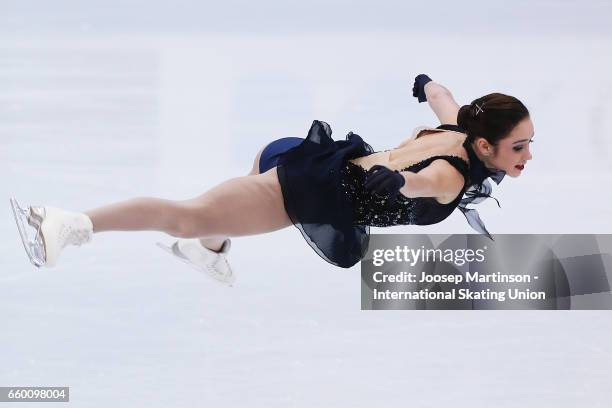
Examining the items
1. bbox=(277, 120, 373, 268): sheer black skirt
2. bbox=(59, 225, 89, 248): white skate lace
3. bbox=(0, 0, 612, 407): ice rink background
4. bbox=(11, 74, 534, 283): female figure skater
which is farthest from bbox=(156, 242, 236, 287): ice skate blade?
bbox=(59, 225, 89, 248): white skate lace

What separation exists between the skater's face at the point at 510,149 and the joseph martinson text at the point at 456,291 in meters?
1.15

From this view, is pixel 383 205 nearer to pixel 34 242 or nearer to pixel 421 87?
pixel 421 87

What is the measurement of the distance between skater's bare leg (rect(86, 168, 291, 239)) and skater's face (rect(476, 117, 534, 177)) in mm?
786

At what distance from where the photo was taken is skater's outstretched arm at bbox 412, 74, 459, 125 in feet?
15.8

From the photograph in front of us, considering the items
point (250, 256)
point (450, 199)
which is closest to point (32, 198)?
point (250, 256)

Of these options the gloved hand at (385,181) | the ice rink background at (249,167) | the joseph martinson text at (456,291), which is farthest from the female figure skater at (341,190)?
the joseph martinson text at (456,291)

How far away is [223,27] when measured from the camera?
709cm

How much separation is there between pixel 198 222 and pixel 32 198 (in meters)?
1.71

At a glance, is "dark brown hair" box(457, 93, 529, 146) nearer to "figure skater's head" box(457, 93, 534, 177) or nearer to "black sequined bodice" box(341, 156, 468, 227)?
"figure skater's head" box(457, 93, 534, 177)

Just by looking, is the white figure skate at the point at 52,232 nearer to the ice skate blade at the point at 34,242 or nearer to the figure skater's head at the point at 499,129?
the ice skate blade at the point at 34,242

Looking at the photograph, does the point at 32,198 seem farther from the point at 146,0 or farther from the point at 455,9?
the point at 455,9

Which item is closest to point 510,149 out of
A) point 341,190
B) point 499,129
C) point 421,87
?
point 499,129

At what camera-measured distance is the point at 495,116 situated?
14.3 ft

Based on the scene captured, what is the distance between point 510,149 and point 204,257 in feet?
4.50
